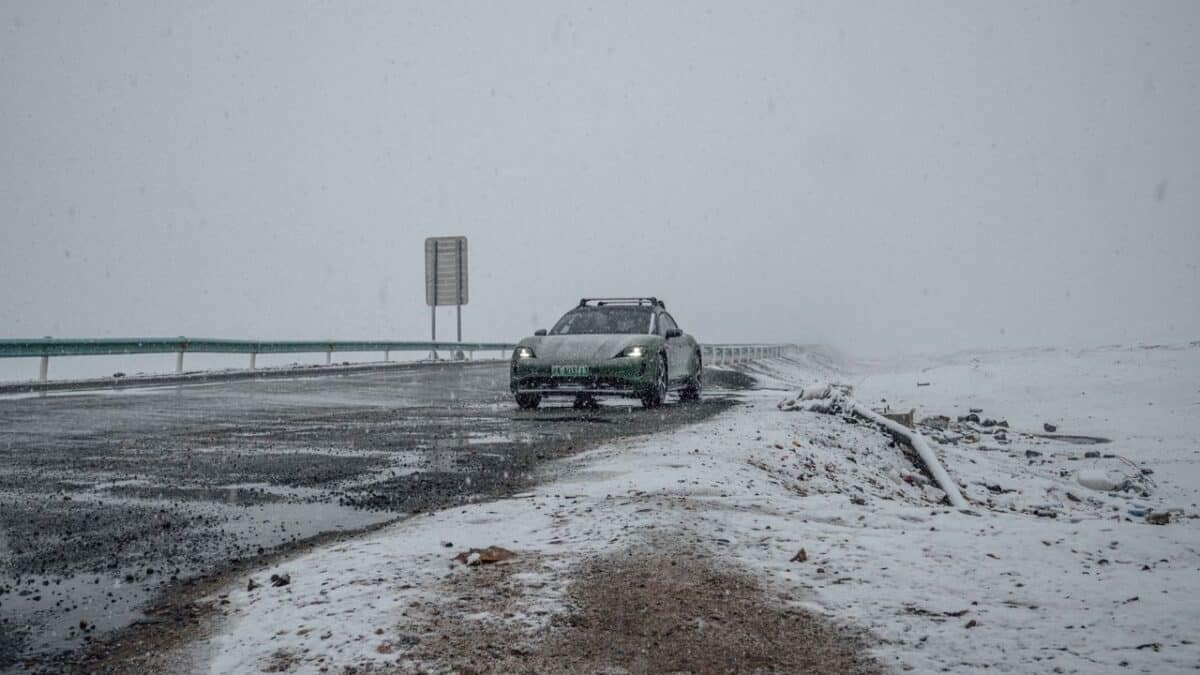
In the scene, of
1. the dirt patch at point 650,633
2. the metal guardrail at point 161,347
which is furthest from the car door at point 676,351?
the metal guardrail at point 161,347

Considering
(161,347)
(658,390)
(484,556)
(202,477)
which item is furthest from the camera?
(161,347)

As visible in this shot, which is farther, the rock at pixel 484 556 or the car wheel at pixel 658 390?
the car wheel at pixel 658 390

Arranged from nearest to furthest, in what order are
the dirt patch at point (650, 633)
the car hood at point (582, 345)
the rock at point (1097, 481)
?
the dirt patch at point (650, 633), the rock at point (1097, 481), the car hood at point (582, 345)

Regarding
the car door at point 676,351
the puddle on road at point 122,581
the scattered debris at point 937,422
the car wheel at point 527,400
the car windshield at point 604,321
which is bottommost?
the scattered debris at point 937,422

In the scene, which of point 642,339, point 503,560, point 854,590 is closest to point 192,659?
point 503,560

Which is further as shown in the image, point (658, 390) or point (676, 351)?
point (676, 351)

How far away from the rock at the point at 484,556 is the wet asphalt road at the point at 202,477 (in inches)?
45.7

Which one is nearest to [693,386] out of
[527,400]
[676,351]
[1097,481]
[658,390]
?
[676,351]

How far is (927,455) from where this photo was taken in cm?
863

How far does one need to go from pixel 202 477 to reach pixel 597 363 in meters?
6.30

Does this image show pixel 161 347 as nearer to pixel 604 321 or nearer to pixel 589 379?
pixel 604 321

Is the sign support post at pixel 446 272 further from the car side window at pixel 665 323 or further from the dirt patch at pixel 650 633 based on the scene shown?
the dirt patch at pixel 650 633

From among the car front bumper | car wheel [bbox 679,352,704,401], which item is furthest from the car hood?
car wheel [bbox 679,352,704,401]

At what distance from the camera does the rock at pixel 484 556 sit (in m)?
3.67
